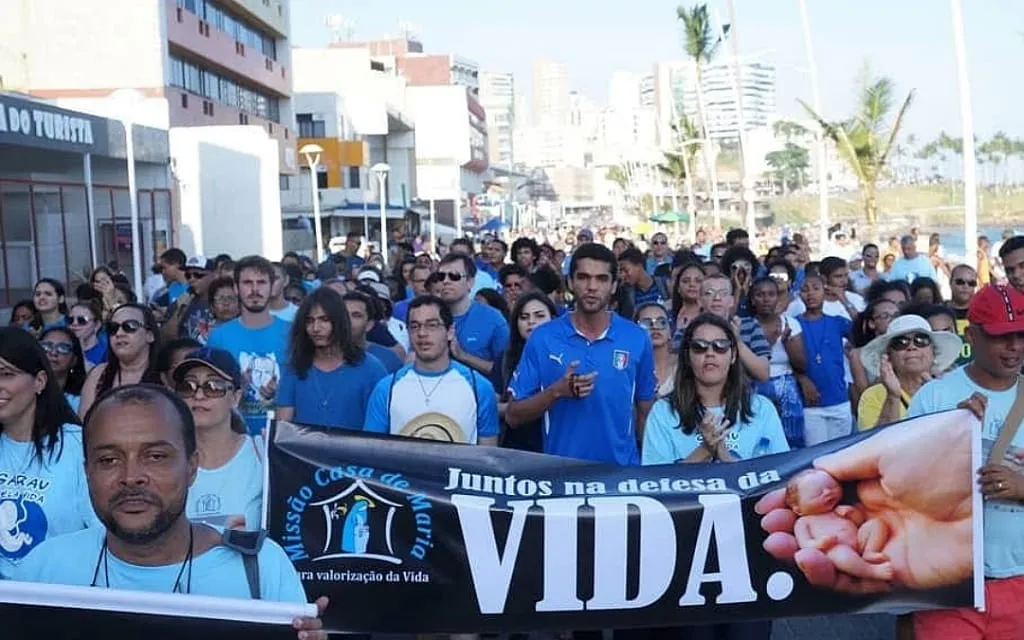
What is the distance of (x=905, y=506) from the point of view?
5.35 metres

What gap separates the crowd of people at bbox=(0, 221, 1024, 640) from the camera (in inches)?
122

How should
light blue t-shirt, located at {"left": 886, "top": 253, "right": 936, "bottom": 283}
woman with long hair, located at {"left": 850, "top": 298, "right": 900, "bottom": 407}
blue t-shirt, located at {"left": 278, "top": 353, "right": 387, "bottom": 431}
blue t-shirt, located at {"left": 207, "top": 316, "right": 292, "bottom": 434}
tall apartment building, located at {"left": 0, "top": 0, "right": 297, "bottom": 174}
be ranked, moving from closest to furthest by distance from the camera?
blue t-shirt, located at {"left": 278, "top": 353, "right": 387, "bottom": 431}
blue t-shirt, located at {"left": 207, "top": 316, "right": 292, "bottom": 434}
woman with long hair, located at {"left": 850, "top": 298, "right": 900, "bottom": 407}
light blue t-shirt, located at {"left": 886, "top": 253, "right": 936, "bottom": 283}
tall apartment building, located at {"left": 0, "top": 0, "right": 297, "bottom": 174}

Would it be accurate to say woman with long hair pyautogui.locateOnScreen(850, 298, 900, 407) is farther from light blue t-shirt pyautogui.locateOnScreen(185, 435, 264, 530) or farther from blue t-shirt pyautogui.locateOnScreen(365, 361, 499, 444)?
light blue t-shirt pyautogui.locateOnScreen(185, 435, 264, 530)

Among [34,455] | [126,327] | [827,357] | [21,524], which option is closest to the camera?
[21,524]

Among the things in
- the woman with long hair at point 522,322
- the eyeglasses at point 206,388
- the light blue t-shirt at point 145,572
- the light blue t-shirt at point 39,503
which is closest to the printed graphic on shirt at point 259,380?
the woman with long hair at point 522,322

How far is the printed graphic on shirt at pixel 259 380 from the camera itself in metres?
7.29

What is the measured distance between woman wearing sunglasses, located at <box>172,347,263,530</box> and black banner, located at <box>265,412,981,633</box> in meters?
0.25

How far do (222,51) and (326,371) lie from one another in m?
38.5

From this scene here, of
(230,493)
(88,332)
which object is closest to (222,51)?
(88,332)

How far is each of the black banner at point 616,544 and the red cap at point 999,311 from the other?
57 centimetres

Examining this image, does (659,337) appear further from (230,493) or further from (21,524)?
(21,524)

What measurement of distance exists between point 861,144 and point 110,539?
136 ft

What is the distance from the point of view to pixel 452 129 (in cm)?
9525

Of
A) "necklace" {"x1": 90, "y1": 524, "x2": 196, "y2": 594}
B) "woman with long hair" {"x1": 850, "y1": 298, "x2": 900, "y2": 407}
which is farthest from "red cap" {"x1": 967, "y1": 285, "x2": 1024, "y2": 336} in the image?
"woman with long hair" {"x1": 850, "y1": 298, "x2": 900, "y2": 407}
